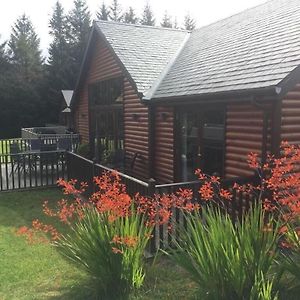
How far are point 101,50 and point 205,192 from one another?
429 inches

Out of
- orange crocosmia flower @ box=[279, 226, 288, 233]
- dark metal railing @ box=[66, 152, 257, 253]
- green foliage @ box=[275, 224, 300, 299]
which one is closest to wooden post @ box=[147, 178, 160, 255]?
dark metal railing @ box=[66, 152, 257, 253]

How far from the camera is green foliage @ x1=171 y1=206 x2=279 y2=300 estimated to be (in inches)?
137

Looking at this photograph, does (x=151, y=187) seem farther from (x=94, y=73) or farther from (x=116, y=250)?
(x=94, y=73)

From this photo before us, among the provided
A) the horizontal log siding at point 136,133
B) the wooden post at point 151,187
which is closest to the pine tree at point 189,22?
the horizontal log siding at point 136,133

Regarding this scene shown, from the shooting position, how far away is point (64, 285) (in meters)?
4.89

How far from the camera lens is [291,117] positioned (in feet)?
20.9

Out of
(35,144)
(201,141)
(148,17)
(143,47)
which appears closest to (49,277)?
(201,141)

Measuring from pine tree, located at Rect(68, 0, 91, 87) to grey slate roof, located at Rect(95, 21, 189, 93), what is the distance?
108 feet

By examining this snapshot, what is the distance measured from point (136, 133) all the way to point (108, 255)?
771cm

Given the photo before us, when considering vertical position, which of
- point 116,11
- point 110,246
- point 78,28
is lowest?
point 110,246

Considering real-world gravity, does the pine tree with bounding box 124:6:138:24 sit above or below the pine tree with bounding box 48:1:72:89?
above

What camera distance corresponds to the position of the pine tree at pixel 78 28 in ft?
153

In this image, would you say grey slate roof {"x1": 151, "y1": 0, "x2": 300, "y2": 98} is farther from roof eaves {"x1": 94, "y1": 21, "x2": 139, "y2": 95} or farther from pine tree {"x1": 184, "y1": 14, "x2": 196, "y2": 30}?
pine tree {"x1": 184, "y1": 14, "x2": 196, "y2": 30}

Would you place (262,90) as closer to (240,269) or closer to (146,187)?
(146,187)
